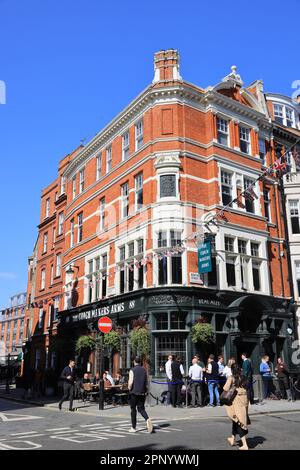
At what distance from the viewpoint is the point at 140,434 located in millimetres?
9844

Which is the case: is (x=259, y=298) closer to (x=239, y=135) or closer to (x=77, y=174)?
(x=239, y=135)

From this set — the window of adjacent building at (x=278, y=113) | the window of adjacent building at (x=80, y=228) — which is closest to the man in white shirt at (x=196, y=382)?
the window of adjacent building at (x=80, y=228)

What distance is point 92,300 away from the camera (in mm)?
26328

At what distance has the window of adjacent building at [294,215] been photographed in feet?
86.8

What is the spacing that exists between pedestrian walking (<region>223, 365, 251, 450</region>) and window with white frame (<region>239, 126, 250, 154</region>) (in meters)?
18.2

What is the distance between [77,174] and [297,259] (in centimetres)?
1609

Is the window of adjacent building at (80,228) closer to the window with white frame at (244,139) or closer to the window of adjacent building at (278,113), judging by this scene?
the window with white frame at (244,139)

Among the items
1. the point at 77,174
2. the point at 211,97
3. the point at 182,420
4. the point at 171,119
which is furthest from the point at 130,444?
the point at 77,174

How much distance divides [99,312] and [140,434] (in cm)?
1493

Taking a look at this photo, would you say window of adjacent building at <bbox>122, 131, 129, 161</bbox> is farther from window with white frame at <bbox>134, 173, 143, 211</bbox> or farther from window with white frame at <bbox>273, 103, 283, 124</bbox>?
window with white frame at <bbox>273, 103, 283, 124</bbox>

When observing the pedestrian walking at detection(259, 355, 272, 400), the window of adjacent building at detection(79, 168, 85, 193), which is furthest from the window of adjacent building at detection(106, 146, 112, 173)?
the pedestrian walking at detection(259, 355, 272, 400)

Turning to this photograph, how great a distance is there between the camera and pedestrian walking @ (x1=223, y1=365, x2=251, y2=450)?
8.27m

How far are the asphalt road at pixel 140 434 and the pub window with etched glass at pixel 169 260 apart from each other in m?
7.84

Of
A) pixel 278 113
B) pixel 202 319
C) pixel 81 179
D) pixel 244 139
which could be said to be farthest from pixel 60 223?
pixel 202 319
